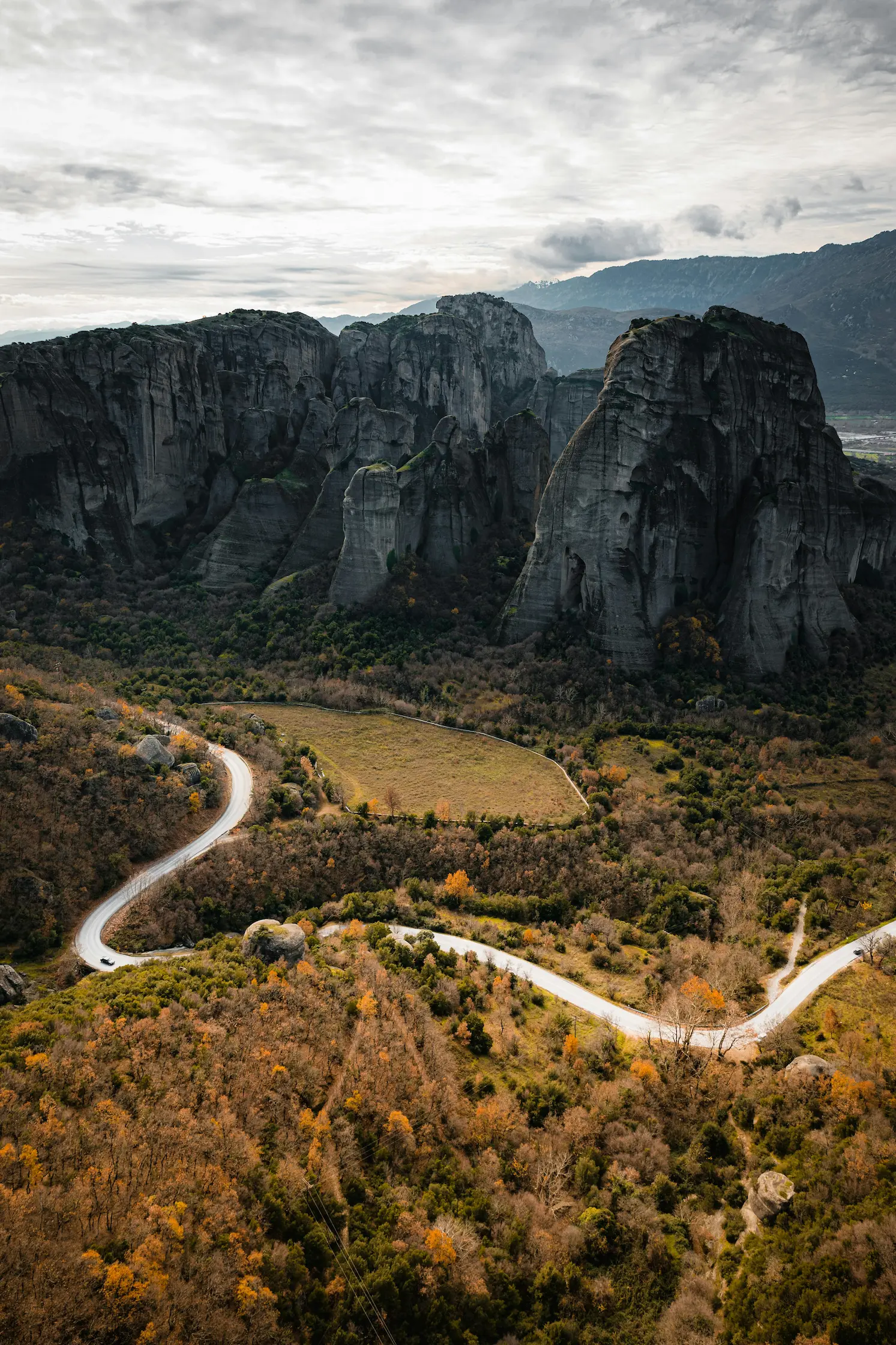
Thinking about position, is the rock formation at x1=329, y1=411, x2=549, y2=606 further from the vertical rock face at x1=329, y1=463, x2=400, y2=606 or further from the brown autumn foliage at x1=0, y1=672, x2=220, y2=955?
the brown autumn foliage at x1=0, y1=672, x2=220, y2=955

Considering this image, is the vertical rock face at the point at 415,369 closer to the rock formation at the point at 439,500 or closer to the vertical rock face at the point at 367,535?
the rock formation at the point at 439,500

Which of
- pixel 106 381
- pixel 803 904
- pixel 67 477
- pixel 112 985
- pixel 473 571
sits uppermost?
pixel 106 381

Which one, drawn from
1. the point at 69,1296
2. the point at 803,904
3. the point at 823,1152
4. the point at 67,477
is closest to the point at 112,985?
the point at 69,1296

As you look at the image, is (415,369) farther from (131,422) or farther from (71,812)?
(71,812)

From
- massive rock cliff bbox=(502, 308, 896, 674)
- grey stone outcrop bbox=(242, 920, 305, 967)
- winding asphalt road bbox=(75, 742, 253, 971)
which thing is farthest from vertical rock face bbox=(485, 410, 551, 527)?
grey stone outcrop bbox=(242, 920, 305, 967)

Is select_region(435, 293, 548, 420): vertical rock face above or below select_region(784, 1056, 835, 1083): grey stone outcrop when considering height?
above

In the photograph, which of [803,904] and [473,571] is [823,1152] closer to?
[803,904]

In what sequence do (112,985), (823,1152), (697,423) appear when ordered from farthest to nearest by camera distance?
(697,423)
(112,985)
(823,1152)
